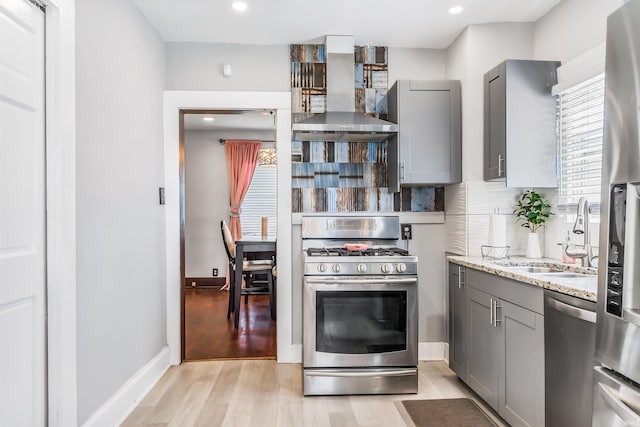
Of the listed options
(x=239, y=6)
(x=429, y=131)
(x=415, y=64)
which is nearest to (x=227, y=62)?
(x=239, y=6)

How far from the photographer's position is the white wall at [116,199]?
79.8 inches

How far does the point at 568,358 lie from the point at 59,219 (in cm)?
224

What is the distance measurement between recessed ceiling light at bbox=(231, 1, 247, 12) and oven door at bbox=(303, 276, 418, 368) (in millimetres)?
1824

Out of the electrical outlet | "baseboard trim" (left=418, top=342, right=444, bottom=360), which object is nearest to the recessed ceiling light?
the electrical outlet

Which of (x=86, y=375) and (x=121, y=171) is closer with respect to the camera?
(x=86, y=375)

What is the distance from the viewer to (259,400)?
265cm

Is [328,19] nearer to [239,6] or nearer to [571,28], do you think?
[239,6]

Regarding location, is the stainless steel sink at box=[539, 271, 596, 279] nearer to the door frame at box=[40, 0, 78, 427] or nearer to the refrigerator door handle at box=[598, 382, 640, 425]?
the refrigerator door handle at box=[598, 382, 640, 425]

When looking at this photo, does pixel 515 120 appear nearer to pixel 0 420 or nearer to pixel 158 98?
pixel 158 98

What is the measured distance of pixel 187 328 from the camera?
169 inches

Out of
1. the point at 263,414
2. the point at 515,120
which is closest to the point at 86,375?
the point at 263,414

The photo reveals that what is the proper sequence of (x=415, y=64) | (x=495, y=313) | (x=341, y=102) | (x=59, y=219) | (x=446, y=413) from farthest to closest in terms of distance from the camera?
(x=415, y=64) → (x=341, y=102) → (x=446, y=413) → (x=495, y=313) → (x=59, y=219)

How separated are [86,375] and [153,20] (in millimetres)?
2323

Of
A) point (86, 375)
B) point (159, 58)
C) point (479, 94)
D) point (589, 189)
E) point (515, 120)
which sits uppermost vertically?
point (159, 58)
